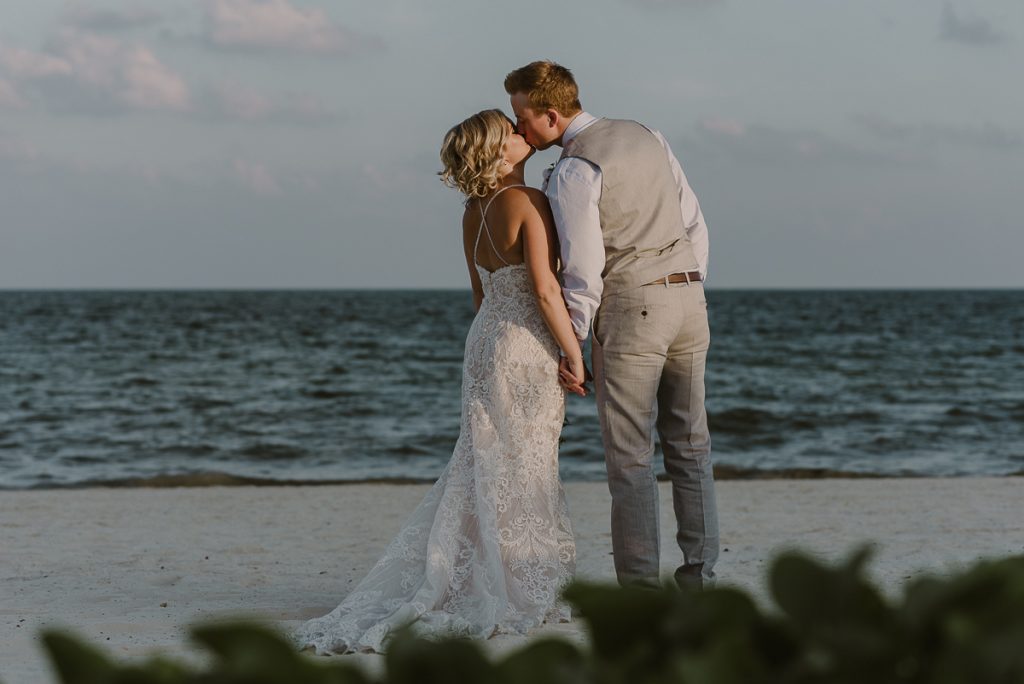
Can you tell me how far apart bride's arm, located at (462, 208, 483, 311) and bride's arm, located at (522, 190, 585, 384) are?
9.2 inches

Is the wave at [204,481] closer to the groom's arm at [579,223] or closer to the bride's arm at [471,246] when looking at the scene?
the bride's arm at [471,246]

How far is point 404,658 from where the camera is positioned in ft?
3.08

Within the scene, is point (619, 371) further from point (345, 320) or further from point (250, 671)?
point (345, 320)

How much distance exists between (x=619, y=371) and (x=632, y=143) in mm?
836

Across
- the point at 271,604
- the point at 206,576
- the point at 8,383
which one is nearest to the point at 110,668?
the point at 271,604

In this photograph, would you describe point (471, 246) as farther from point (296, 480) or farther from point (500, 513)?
point (296, 480)

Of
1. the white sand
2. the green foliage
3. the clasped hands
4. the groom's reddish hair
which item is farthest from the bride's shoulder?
the green foliage

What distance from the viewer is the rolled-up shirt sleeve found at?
445cm

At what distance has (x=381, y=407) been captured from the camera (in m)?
17.9

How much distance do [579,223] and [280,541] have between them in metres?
3.83

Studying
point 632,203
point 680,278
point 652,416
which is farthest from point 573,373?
point 632,203

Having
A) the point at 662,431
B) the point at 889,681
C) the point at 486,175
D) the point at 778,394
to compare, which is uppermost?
the point at 486,175

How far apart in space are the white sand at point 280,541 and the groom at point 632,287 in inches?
25.4

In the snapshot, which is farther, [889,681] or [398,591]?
[398,591]
